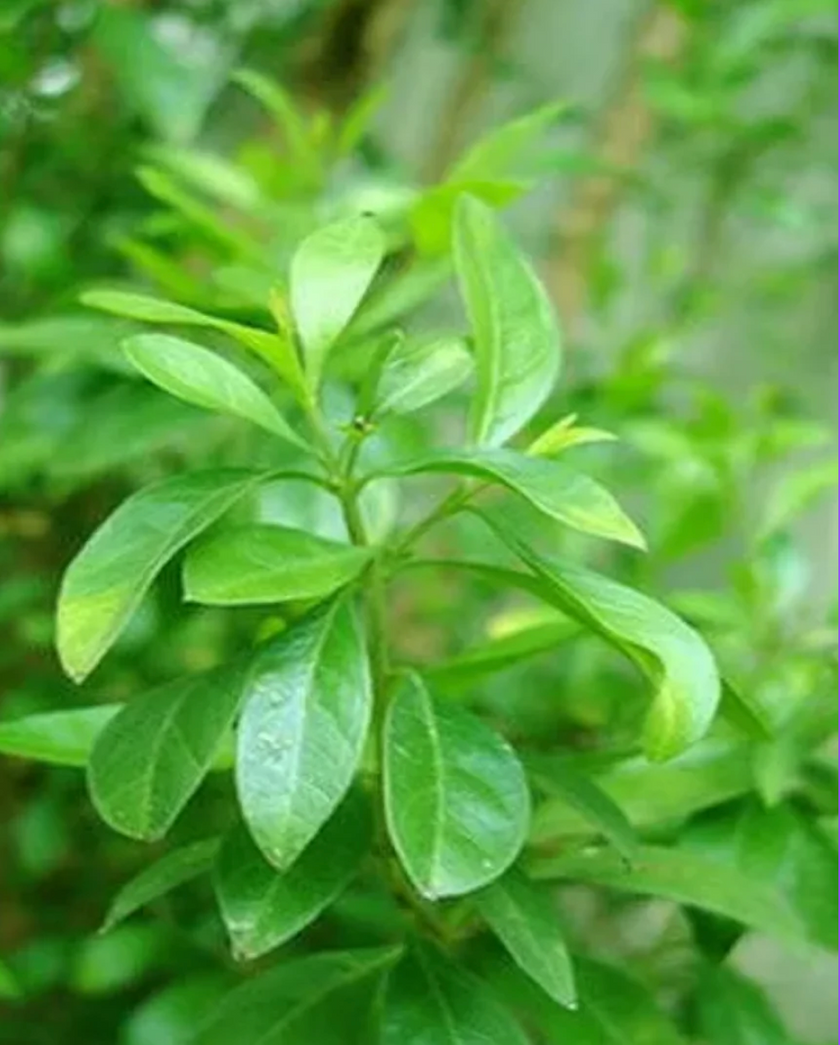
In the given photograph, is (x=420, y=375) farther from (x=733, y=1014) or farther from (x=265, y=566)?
(x=733, y=1014)

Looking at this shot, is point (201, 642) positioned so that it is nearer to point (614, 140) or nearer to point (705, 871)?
point (705, 871)

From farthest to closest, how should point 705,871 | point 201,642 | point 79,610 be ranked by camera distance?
point 201,642 → point 705,871 → point 79,610

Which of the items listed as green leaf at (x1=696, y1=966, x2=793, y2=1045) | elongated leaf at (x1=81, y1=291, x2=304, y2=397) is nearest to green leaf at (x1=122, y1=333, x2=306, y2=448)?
elongated leaf at (x1=81, y1=291, x2=304, y2=397)

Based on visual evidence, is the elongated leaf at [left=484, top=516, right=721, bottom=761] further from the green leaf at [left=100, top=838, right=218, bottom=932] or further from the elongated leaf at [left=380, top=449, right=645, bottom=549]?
the green leaf at [left=100, top=838, right=218, bottom=932]

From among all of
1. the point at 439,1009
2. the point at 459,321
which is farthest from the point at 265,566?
the point at 459,321

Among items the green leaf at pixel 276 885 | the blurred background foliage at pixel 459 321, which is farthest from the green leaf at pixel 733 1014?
the green leaf at pixel 276 885

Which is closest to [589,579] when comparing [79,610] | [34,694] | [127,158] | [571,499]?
[571,499]

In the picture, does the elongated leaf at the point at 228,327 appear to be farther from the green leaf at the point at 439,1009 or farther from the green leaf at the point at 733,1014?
the green leaf at the point at 733,1014
